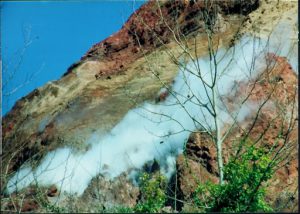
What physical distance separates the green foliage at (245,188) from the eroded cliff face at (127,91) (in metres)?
6.87

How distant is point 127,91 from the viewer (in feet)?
86.4

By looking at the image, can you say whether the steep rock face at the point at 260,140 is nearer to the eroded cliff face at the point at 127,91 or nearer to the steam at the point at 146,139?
the eroded cliff face at the point at 127,91

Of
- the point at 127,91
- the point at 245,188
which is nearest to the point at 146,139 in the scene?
the point at 127,91

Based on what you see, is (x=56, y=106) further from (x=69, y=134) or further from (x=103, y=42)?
(x=103, y=42)

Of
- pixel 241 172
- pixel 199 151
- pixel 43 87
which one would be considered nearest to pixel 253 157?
pixel 241 172

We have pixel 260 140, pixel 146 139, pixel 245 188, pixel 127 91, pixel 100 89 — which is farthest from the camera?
pixel 100 89

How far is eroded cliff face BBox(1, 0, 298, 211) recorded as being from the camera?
18812mm

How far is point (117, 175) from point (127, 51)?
17931 millimetres

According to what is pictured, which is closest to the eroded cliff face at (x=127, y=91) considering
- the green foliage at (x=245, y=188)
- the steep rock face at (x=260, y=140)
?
the steep rock face at (x=260, y=140)

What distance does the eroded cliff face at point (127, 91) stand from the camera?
18.8 metres

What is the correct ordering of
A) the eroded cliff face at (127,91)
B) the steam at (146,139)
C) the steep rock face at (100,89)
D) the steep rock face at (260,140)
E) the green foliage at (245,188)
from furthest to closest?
the steep rock face at (100,89), the steam at (146,139), the eroded cliff face at (127,91), the steep rock face at (260,140), the green foliage at (245,188)

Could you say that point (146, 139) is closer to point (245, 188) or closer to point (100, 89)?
point (100, 89)

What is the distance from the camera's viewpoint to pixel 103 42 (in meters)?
42.6

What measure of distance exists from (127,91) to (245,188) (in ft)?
56.8
